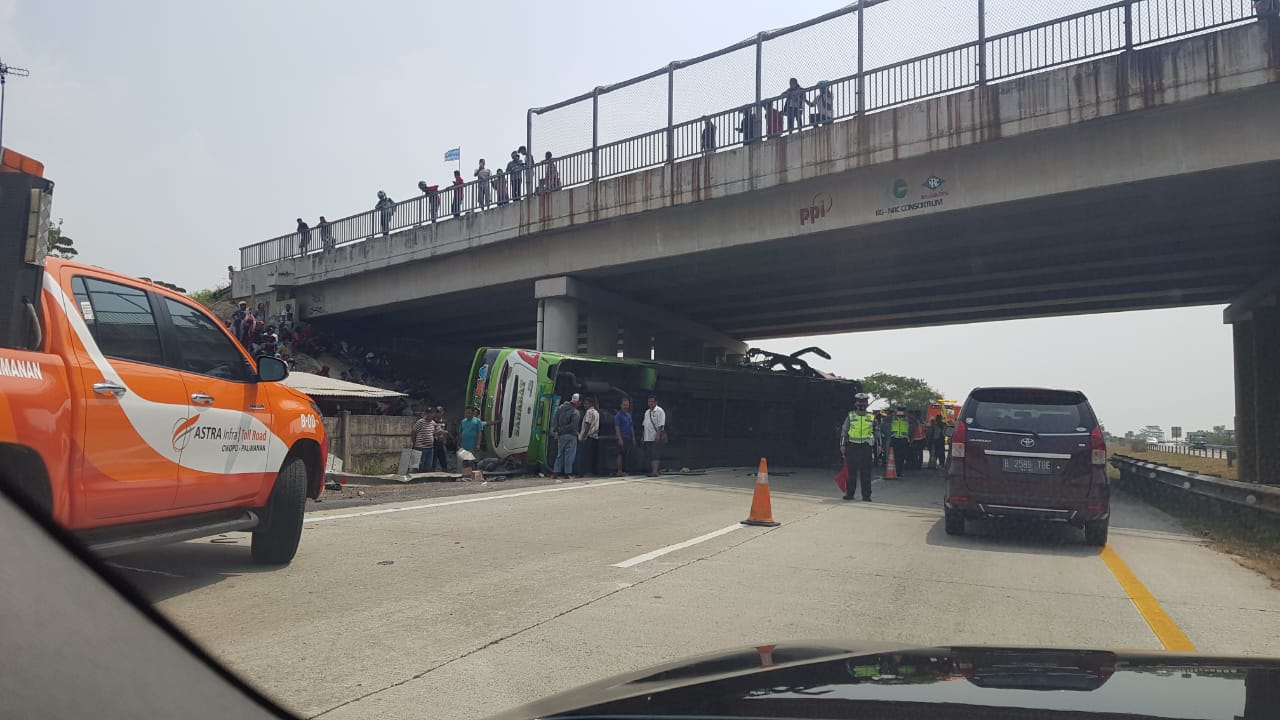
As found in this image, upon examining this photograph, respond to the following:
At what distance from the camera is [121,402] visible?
506cm

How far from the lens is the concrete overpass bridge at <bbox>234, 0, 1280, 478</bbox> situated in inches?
658

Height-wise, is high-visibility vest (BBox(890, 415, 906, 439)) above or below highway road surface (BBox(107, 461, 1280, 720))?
above

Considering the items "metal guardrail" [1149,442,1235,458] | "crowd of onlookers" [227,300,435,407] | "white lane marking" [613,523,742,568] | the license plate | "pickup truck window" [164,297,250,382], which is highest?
"crowd of onlookers" [227,300,435,407]

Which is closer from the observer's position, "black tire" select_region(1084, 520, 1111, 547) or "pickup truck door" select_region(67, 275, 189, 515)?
"pickup truck door" select_region(67, 275, 189, 515)

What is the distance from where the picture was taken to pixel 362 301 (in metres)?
33.4

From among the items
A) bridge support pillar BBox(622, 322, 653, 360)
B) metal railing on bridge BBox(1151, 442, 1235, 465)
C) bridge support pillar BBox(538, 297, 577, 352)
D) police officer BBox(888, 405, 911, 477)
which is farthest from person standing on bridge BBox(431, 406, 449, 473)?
metal railing on bridge BBox(1151, 442, 1235, 465)

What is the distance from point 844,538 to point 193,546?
679cm

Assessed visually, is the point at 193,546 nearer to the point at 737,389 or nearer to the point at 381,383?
the point at 737,389

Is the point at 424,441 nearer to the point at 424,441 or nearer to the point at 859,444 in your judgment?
the point at 424,441

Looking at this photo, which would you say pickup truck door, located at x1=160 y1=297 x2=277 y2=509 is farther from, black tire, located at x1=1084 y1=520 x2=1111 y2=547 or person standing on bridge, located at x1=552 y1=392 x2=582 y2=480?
person standing on bridge, located at x1=552 y1=392 x2=582 y2=480

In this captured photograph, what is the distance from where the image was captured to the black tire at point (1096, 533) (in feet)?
34.4

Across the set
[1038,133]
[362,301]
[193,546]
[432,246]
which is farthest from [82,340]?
[362,301]

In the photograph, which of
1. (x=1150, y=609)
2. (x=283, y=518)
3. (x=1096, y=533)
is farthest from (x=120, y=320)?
(x=1096, y=533)

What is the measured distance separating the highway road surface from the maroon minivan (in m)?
0.46
